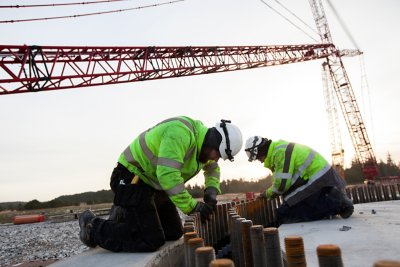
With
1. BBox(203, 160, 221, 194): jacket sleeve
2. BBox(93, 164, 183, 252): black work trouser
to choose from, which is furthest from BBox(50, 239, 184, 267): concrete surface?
BBox(203, 160, 221, 194): jacket sleeve

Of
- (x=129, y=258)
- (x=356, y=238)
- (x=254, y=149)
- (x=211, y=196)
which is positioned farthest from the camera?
(x=254, y=149)

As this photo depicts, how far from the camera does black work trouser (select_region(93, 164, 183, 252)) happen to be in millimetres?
3975

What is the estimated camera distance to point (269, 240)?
273 cm

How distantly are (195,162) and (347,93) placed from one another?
135 ft

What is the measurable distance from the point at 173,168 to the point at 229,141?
0.90 m

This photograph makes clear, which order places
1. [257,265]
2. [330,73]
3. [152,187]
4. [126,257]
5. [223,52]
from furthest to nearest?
[330,73] → [223,52] → [152,187] → [126,257] → [257,265]

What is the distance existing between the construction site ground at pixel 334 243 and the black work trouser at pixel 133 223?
0.12m

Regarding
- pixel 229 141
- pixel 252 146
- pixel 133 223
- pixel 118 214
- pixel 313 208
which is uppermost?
pixel 252 146

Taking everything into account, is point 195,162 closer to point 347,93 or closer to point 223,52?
point 223,52

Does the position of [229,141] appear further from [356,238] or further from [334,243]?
[356,238]

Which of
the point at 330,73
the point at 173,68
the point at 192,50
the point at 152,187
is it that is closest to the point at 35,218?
the point at 173,68

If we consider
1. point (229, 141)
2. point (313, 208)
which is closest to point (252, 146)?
point (313, 208)

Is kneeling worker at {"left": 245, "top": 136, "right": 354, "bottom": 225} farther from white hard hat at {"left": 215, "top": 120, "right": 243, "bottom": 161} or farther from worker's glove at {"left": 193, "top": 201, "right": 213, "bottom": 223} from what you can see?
worker's glove at {"left": 193, "top": 201, "right": 213, "bottom": 223}

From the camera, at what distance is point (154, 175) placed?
4.11m
